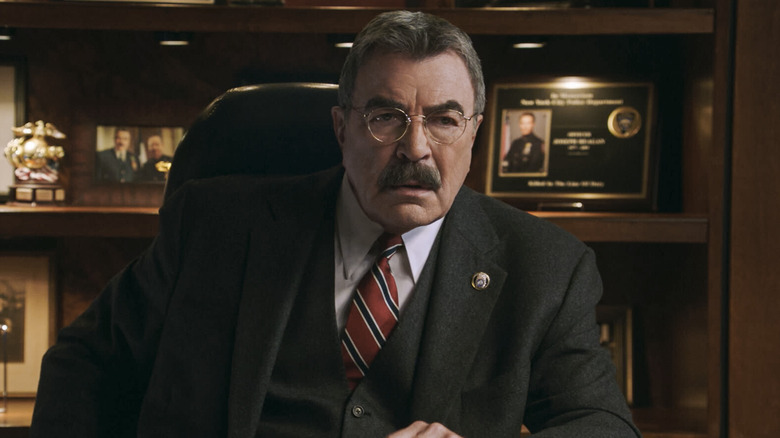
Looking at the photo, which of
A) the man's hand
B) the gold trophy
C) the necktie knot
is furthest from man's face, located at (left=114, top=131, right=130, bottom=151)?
the man's hand

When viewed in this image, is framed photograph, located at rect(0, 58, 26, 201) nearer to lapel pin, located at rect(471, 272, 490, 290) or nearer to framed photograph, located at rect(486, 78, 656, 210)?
framed photograph, located at rect(486, 78, 656, 210)

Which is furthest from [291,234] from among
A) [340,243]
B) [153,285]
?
[153,285]

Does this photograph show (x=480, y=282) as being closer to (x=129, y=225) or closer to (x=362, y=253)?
(x=362, y=253)

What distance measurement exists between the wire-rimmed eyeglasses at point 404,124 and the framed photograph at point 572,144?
2.77ft

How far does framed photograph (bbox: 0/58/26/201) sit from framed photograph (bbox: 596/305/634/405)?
1654 millimetres

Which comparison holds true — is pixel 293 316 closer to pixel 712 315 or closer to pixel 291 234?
pixel 291 234

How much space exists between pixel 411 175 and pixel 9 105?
1.38 metres

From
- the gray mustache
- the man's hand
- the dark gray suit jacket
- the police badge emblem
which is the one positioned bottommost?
the man's hand

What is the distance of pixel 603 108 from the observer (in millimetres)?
2053

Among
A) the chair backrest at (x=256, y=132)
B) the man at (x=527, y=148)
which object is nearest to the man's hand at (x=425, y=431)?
the chair backrest at (x=256, y=132)

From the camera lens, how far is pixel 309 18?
1805 millimetres

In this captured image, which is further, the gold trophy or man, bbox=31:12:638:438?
the gold trophy

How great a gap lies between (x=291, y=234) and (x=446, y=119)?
326 mm

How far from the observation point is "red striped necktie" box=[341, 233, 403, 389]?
1.27 meters
